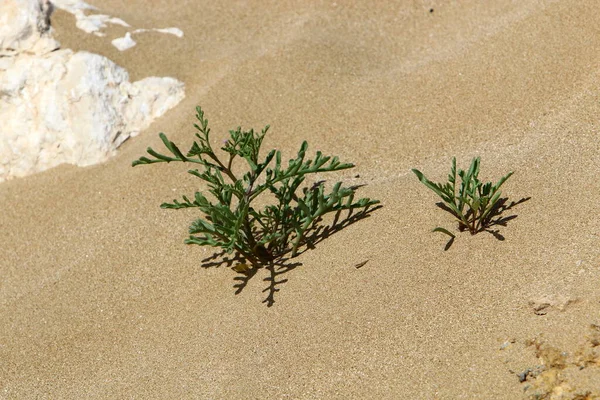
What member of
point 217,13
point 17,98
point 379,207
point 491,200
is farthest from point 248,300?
point 217,13

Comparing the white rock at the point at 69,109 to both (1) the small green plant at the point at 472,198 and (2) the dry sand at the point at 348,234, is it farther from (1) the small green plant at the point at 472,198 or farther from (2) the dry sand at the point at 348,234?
(1) the small green plant at the point at 472,198

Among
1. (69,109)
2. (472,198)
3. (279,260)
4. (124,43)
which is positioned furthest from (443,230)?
(124,43)

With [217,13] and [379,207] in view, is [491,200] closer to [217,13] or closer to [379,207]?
[379,207]

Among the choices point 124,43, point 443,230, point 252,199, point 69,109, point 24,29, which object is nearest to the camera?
point 443,230

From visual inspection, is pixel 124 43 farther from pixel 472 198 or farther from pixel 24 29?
pixel 472 198

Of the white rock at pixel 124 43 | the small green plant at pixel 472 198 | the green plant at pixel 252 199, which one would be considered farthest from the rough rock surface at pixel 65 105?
the small green plant at pixel 472 198

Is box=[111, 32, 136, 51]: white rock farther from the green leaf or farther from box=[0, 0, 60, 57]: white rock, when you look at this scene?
the green leaf
